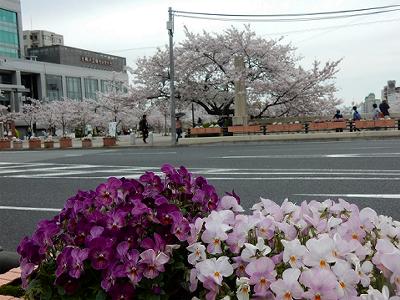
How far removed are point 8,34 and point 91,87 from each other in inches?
845

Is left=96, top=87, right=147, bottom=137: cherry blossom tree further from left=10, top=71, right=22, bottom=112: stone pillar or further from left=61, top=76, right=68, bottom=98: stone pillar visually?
left=61, top=76, right=68, bottom=98: stone pillar

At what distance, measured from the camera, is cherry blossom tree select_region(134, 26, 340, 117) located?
106 feet

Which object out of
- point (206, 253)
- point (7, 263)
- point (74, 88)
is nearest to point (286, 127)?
point (7, 263)

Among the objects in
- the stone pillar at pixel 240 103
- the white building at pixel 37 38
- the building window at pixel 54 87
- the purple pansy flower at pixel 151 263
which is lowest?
the purple pansy flower at pixel 151 263

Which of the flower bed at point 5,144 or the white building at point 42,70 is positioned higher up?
the white building at point 42,70

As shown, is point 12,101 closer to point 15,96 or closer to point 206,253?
point 15,96

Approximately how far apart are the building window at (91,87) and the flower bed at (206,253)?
10085 cm

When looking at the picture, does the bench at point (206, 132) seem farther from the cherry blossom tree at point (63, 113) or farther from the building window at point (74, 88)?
the building window at point (74, 88)

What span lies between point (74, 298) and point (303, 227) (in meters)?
1.02

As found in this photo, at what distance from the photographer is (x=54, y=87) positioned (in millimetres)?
91812

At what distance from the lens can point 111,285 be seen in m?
1.73

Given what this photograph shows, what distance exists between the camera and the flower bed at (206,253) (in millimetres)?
1527

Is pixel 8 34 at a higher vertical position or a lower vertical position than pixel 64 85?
higher

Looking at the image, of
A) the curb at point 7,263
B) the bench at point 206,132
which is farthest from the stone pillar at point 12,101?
the curb at point 7,263
